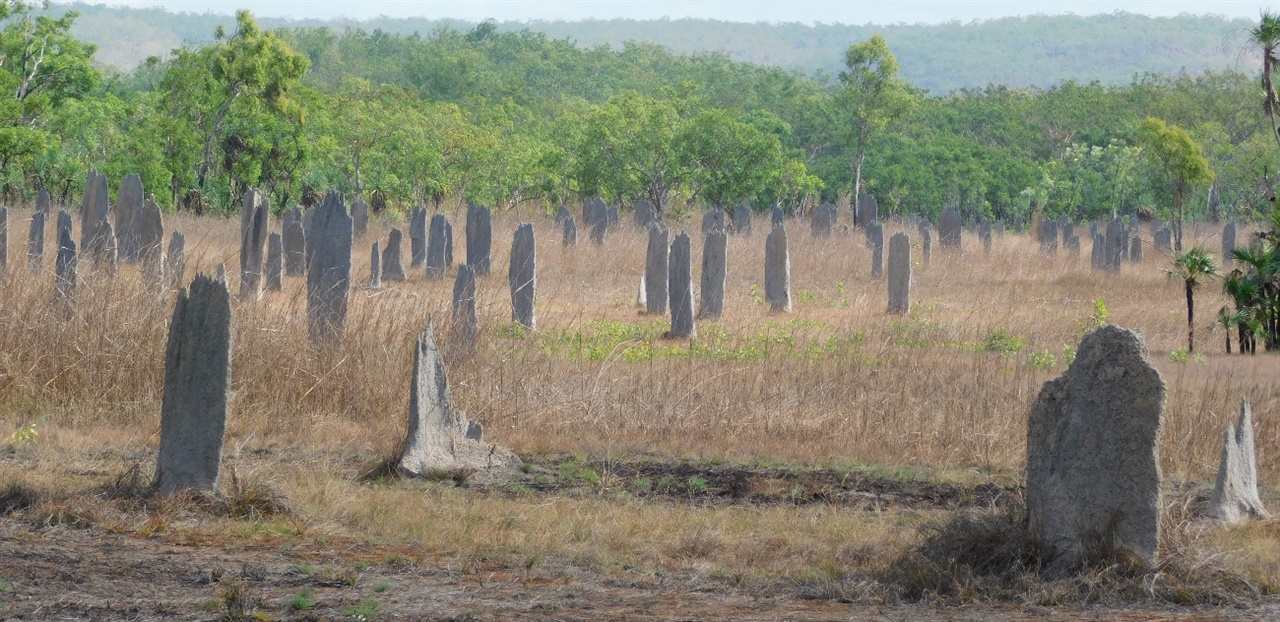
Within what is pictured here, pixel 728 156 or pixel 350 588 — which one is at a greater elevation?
pixel 728 156

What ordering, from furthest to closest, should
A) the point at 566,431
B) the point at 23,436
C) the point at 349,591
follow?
the point at 566,431 < the point at 23,436 < the point at 349,591

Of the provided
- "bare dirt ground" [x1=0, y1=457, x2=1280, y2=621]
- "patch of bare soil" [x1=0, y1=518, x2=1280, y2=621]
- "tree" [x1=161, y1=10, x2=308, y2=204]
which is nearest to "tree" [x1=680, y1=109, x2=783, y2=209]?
"tree" [x1=161, y1=10, x2=308, y2=204]

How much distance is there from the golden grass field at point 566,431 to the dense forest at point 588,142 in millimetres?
14099

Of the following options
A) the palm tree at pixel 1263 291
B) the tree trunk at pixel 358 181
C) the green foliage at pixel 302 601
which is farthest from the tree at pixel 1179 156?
the green foliage at pixel 302 601

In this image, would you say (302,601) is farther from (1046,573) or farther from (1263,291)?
(1263,291)

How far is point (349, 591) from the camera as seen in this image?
6387mm

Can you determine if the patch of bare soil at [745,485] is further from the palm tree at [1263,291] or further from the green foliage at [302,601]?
the palm tree at [1263,291]

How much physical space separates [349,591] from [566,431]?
4.49 m

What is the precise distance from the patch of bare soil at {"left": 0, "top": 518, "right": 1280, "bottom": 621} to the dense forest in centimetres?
2036

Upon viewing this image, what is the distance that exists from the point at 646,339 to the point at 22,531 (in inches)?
383

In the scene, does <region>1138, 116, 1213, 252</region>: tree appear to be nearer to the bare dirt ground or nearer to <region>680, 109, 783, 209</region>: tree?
<region>680, 109, 783, 209</region>: tree

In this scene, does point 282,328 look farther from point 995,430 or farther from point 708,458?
point 995,430

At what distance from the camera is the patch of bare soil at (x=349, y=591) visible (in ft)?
19.7

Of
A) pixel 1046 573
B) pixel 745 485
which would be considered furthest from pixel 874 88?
pixel 1046 573
